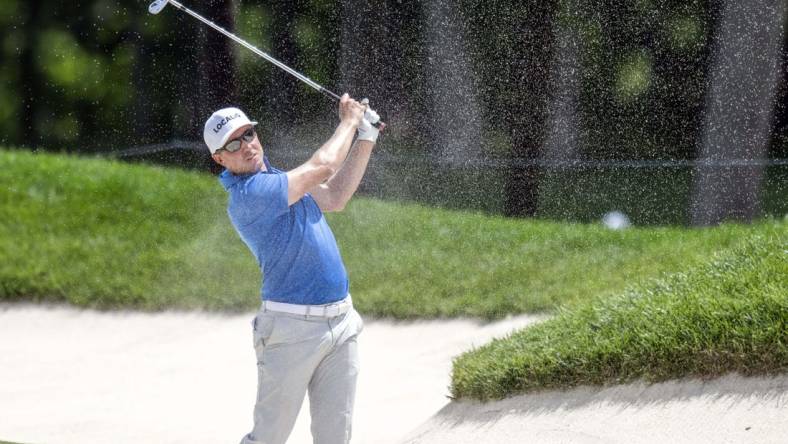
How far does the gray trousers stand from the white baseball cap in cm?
53

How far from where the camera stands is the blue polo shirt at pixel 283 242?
3.96m

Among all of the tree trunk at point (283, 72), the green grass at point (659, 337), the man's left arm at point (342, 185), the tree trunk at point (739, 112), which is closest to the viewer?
the man's left arm at point (342, 185)

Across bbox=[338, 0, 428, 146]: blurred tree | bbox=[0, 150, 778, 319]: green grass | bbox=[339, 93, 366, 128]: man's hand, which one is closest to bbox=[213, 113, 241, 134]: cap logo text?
bbox=[339, 93, 366, 128]: man's hand

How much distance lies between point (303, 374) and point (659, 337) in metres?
1.46

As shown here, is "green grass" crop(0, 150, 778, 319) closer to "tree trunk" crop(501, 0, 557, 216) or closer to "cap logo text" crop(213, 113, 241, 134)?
"tree trunk" crop(501, 0, 557, 216)

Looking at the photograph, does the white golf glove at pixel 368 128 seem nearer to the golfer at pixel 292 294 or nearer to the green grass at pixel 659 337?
the golfer at pixel 292 294

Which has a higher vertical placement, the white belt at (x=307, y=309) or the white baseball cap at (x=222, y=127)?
the white baseball cap at (x=222, y=127)

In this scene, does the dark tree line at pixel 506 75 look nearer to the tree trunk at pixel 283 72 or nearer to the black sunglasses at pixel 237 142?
the tree trunk at pixel 283 72

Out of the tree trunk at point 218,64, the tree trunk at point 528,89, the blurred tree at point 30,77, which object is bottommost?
the tree trunk at point 528,89

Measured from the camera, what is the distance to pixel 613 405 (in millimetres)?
4699

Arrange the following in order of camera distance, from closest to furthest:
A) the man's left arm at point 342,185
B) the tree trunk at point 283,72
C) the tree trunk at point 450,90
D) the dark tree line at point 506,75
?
the man's left arm at point 342,185, the dark tree line at point 506,75, the tree trunk at point 450,90, the tree trunk at point 283,72

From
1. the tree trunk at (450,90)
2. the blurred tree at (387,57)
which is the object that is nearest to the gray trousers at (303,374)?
the tree trunk at (450,90)

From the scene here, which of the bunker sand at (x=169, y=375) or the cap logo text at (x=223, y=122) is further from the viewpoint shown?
the bunker sand at (x=169, y=375)

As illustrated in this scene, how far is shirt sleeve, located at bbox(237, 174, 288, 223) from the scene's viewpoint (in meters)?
3.94
